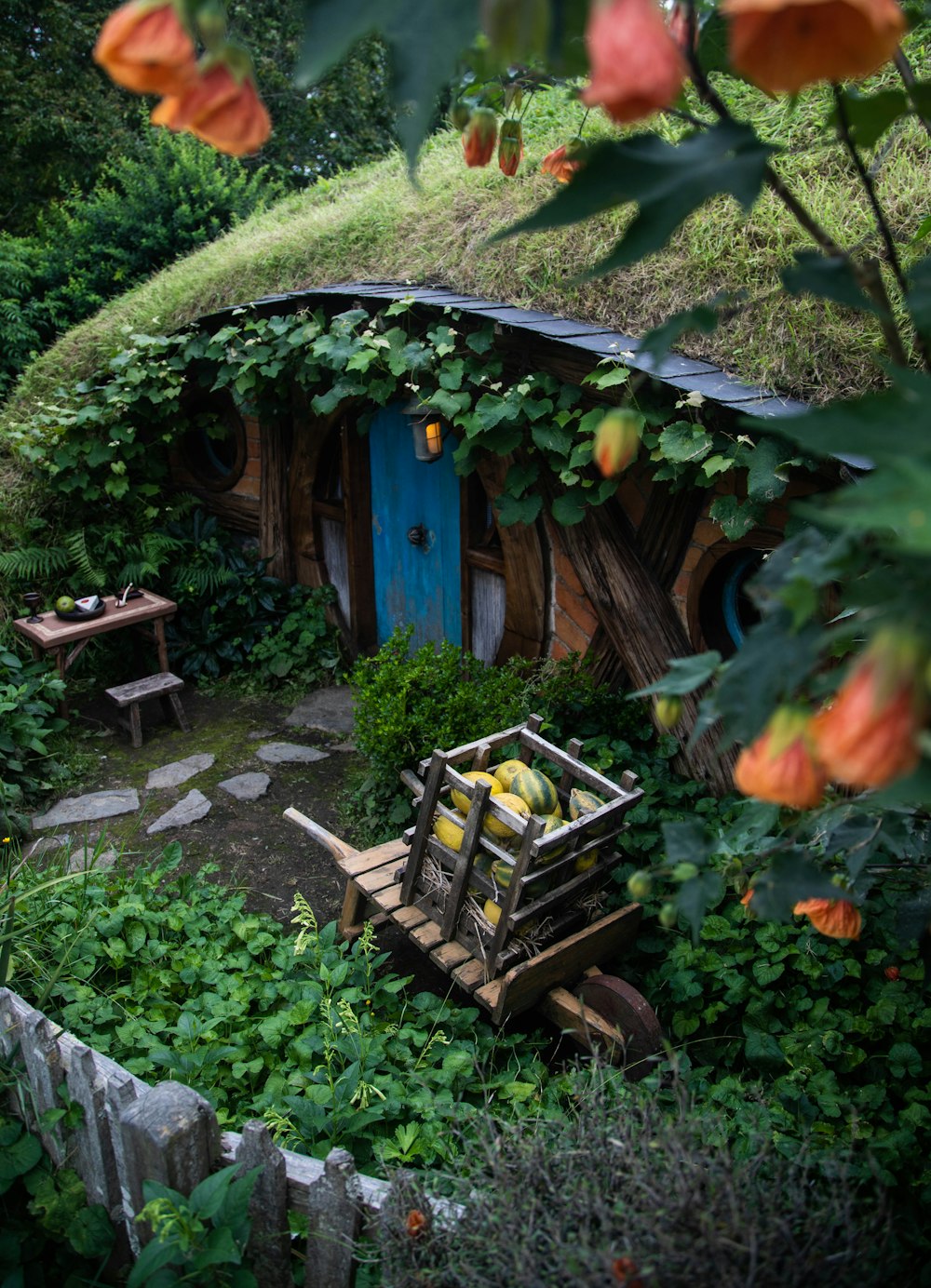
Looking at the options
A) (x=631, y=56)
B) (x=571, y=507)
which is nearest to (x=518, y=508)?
(x=571, y=507)

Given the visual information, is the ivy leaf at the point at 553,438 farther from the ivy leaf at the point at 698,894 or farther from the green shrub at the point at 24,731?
the green shrub at the point at 24,731

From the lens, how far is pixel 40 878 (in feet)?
11.9

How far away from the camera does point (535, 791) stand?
10.9 feet

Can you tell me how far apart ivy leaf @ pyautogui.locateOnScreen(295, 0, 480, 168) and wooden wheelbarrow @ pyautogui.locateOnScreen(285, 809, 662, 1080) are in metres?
2.69

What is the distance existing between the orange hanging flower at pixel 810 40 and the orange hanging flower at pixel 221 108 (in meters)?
0.48

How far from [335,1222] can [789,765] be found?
5.53 ft

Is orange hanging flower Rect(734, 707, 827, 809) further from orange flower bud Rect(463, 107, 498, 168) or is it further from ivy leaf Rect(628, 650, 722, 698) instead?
orange flower bud Rect(463, 107, 498, 168)

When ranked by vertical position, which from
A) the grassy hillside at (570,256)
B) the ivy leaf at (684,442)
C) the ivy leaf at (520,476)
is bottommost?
the ivy leaf at (520,476)

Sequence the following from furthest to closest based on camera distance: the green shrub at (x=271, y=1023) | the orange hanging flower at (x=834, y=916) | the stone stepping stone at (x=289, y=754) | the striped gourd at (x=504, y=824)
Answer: the stone stepping stone at (x=289, y=754), the striped gourd at (x=504, y=824), the green shrub at (x=271, y=1023), the orange hanging flower at (x=834, y=916)

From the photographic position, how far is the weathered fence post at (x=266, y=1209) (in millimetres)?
2090

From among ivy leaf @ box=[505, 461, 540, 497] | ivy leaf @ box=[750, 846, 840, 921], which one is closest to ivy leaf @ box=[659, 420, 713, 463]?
ivy leaf @ box=[505, 461, 540, 497]

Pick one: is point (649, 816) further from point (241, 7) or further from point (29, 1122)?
point (241, 7)

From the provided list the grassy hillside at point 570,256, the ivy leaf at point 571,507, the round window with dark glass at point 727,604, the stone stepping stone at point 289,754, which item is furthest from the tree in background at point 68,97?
the round window with dark glass at point 727,604

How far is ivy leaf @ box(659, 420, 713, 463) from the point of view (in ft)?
11.6
